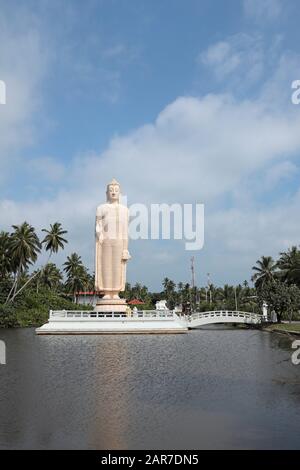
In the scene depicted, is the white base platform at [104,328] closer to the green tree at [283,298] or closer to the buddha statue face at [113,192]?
the green tree at [283,298]

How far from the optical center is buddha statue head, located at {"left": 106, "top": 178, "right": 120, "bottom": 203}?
44.3 metres

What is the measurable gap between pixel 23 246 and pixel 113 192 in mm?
14241

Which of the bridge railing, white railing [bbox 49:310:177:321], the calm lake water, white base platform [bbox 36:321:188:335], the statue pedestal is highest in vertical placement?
the statue pedestal

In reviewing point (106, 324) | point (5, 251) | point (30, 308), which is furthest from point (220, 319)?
point (5, 251)

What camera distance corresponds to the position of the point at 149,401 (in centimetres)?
1302

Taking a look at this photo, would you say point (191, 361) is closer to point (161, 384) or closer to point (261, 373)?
point (261, 373)

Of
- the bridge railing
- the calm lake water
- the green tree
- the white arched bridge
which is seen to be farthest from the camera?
the bridge railing

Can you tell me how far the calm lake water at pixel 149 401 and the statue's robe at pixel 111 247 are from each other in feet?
64.8

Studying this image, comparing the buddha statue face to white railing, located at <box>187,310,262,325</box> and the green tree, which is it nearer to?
white railing, located at <box>187,310,262,325</box>

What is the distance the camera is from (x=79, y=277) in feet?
241

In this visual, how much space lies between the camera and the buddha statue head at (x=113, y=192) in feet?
145

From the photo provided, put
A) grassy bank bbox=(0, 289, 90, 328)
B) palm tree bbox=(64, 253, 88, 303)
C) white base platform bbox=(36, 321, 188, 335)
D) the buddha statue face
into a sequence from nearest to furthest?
white base platform bbox=(36, 321, 188, 335) < the buddha statue face < grassy bank bbox=(0, 289, 90, 328) < palm tree bbox=(64, 253, 88, 303)

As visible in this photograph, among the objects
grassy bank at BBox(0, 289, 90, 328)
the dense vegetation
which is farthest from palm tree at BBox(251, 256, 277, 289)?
grassy bank at BBox(0, 289, 90, 328)

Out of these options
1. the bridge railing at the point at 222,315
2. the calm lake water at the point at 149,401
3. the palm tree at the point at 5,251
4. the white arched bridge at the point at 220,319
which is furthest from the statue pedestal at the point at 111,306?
the calm lake water at the point at 149,401
